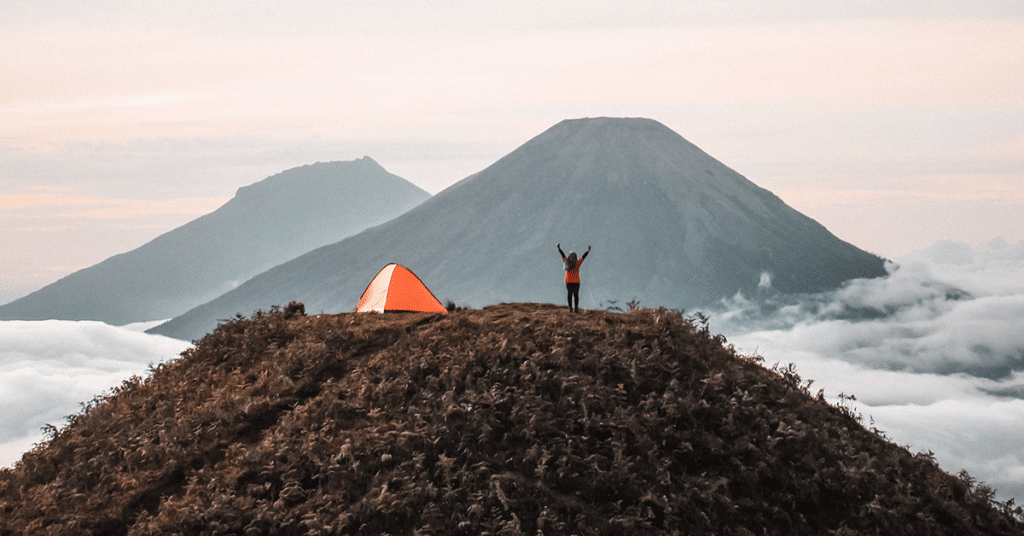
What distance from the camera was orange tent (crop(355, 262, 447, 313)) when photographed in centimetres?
2842

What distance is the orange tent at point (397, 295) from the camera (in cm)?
2842

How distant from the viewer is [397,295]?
28750 mm

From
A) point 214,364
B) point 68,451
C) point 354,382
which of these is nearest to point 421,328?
point 354,382

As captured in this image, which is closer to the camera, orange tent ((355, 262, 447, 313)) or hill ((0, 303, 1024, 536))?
hill ((0, 303, 1024, 536))

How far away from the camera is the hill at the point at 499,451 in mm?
16656

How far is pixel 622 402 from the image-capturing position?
1923cm

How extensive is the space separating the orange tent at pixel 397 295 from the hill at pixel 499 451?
4946 millimetres

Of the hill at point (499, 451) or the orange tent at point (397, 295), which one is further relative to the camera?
the orange tent at point (397, 295)

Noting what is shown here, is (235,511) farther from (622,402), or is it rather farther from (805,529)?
(805,529)

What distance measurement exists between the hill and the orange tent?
16.2 feet

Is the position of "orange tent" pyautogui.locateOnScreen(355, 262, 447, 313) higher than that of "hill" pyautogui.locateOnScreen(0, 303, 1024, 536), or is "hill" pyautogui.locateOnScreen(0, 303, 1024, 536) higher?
"orange tent" pyautogui.locateOnScreen(355, 262, 447, 313)

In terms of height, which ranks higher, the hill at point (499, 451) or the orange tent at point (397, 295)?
the orange tent at point (397, 295)

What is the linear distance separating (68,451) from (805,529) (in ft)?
63.3

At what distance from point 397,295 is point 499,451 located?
39.7 ft
